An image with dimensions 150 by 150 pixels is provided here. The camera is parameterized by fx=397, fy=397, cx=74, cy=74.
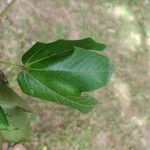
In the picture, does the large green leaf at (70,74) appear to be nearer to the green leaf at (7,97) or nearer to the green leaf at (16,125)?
the green leaf at (7,97)

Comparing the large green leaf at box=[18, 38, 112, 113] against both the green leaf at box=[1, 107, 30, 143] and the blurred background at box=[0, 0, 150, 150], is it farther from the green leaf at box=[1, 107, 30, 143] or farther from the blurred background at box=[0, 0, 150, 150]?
the blurred background at box=[0, 0, 150, 150]

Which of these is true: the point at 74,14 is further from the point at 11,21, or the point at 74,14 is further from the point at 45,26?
the point at 11,21

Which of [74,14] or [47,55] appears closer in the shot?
[47,55]

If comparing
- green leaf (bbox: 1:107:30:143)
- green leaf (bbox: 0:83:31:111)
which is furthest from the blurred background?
green leaf (bbox: 0:83:31:111)

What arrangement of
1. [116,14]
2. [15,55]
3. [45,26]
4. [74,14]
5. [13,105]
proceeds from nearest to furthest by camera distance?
[13,105] → [15,55] → [45,26] → [74,14] → [116,14]

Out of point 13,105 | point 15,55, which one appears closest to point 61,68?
point 13,105

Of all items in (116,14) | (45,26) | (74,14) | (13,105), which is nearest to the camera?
(13,105)
